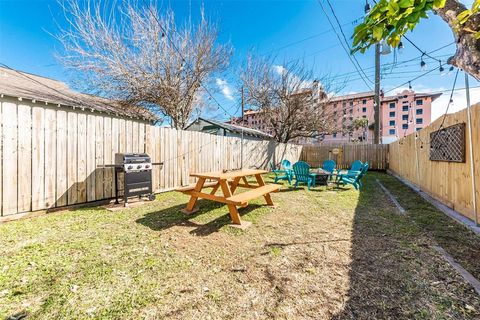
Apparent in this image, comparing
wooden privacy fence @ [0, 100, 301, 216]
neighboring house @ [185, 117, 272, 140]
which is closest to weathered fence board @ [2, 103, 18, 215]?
wooden privacy fence @ [0, 100, 301, 216]

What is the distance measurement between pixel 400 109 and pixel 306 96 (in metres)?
50.6

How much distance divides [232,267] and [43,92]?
25.4 ft

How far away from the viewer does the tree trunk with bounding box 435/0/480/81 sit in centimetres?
165

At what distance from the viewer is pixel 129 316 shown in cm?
159

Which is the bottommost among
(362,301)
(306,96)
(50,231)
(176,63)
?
(362,301)

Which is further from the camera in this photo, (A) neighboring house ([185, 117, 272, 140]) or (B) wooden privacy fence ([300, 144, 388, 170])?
(B) wooden privacy fence ([300, 144, 388, 170])

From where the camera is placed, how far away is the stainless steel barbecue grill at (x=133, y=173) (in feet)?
15.0

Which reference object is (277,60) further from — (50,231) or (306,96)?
(50,231)

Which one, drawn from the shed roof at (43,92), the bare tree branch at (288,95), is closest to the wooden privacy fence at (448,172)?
the bare tree branch at (288,95)

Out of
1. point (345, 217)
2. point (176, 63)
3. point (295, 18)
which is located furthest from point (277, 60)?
point (345, 217)

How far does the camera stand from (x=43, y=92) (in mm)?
6078

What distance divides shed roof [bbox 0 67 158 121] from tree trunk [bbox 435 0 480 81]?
750 cm

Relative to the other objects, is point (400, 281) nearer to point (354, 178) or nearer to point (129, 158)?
point (129, 158)

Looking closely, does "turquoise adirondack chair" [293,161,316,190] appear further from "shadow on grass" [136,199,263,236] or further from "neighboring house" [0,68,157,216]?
"neighboring house" [0,68,157,216]
